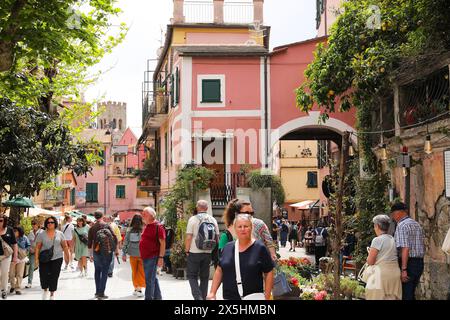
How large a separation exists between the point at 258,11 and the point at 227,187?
10622mm

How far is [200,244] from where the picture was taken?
10.8 metres

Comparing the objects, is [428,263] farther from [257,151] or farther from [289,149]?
[289,149]

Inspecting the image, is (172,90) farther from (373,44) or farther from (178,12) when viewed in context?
(373,44)

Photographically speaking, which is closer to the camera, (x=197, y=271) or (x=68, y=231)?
(x=197, y=271)

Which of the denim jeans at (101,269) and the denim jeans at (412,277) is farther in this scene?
the denim jeans at (101,269)

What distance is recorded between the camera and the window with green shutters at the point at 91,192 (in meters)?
81.9

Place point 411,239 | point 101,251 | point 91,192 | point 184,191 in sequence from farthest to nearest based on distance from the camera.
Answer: point 91,192 < point 184,191 < point 101,251 < point 411,239

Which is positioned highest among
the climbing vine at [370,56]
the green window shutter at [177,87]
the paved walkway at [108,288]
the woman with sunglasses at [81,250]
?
the green window shutter at [177,87]

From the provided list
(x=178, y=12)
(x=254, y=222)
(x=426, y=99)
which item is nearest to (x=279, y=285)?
(x=254, y=222)

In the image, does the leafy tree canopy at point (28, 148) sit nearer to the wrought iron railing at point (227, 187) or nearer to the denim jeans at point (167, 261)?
the denim jeans at point (167, 261)

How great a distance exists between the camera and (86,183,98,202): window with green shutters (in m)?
81.9

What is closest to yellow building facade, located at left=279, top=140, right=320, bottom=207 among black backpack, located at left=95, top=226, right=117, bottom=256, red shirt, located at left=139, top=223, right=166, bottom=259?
black backpack, located at left=95, top=226, right=117, bottom=256

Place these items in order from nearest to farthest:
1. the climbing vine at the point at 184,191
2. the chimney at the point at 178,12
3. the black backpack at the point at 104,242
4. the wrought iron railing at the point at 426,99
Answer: the wrought iron railing at the point at 426,99 → the black backpack at the point at 104,242 → the climbing vine at the point at 184,191 → the chimney at the point at 178,12

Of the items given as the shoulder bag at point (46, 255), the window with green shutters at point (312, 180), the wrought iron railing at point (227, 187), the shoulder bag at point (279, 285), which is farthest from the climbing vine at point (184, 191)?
the window with green shutters at point (312, 180)
